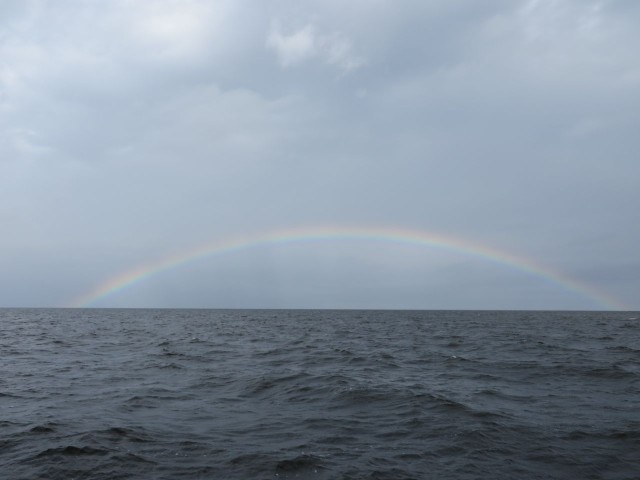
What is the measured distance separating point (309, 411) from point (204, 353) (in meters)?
16.3

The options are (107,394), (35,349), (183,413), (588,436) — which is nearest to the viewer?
(588,436)

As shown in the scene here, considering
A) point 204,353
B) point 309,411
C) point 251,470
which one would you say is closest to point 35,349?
point 204,353

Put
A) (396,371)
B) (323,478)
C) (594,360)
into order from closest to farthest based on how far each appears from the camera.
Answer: (323,478) → (396,371) → (594,360)

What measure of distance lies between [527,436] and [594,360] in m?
16.1

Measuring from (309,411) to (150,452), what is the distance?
199 inches

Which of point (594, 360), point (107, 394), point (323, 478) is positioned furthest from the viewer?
point (594, 360)

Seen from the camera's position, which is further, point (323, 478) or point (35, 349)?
point (35, 349)

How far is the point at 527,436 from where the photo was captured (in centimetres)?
1125

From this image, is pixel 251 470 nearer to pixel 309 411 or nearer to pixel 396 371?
pixel 309 411

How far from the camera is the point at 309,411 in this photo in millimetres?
13820

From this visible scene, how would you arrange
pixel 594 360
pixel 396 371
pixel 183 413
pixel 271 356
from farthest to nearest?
1. pixel 271 356
2. pixel 594 360
3. pixel 396 371
4. pixel 183 413

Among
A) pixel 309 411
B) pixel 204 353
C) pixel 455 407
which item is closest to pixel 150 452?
pixel 309 411

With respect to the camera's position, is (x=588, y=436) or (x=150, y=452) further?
(x=588, y=436)

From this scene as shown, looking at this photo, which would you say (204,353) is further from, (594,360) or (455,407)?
(594,360)
